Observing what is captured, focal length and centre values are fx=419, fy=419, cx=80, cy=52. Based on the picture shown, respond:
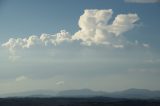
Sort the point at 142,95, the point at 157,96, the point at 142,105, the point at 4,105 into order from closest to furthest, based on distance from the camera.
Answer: the point at 4,105, the point at 142,105, the point at 157,96, the point at 142,95

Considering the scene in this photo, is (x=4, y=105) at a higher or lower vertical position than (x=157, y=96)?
lower

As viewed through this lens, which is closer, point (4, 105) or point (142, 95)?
point (4, 105)

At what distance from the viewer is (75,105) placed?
54250 millimetres

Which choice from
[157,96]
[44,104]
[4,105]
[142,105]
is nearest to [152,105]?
[142,105]

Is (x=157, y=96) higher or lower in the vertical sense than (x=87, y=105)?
higher

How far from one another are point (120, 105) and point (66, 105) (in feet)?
23.6

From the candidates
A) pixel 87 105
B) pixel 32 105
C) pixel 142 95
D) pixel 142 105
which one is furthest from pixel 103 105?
pixel 142 95

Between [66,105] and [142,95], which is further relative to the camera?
[142,95]

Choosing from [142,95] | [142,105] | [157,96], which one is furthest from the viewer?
[142,95]

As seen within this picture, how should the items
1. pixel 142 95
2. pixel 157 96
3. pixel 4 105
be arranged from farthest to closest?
pixel 142 95, pixel 157 96, pixel 4 105

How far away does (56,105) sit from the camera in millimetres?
54281

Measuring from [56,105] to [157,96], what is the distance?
40.0 metres

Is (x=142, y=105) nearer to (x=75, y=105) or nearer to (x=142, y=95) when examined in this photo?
(x=75, y=105)

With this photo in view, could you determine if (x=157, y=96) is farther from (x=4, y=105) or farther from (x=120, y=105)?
(x=4, y=105)
